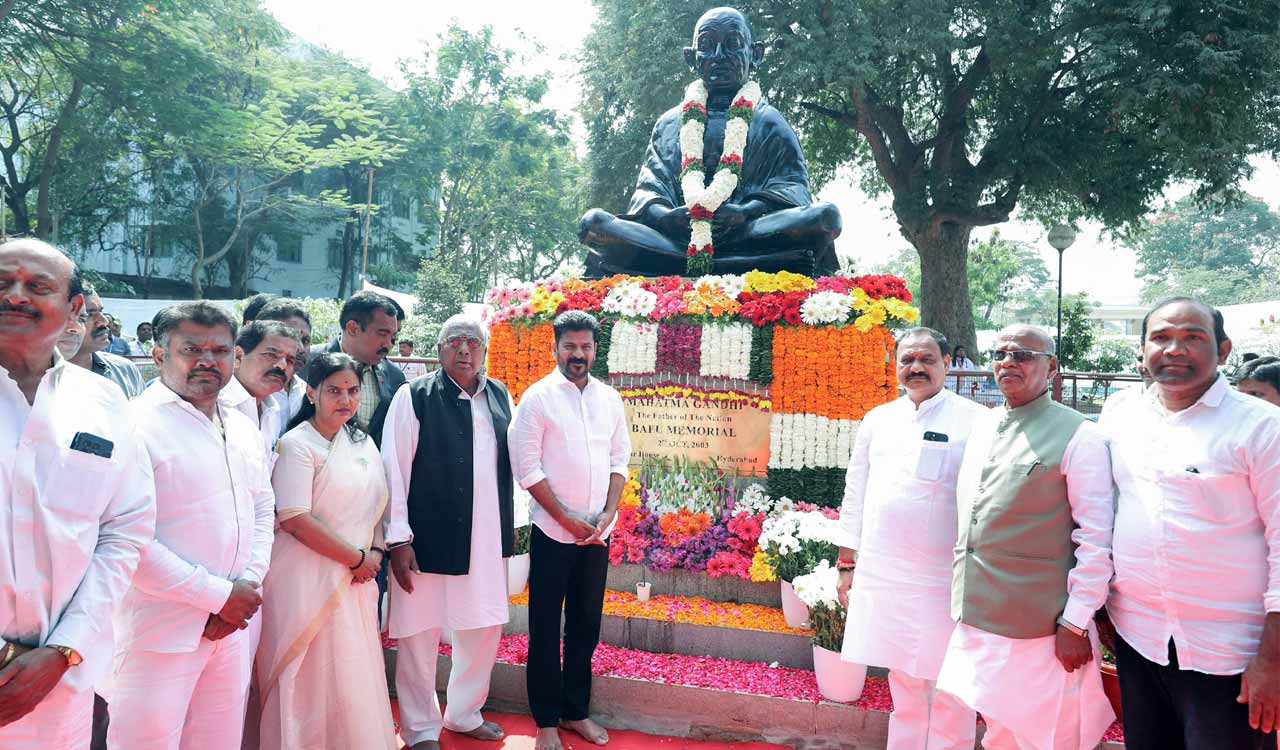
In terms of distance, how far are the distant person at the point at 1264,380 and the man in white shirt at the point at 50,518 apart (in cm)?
423

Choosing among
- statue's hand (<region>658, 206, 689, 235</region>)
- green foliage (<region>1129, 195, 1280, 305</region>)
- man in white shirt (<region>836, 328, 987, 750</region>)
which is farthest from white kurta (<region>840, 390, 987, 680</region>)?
green foliage (<region>1129, 195, 1280, 305</region>)

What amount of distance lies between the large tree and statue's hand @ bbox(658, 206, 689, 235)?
28.2 feet

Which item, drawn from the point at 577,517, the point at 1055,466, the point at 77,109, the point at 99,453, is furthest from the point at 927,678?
the point at 77,109

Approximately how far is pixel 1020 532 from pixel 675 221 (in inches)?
185

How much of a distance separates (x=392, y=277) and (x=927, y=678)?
107 feet

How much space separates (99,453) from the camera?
2.05m

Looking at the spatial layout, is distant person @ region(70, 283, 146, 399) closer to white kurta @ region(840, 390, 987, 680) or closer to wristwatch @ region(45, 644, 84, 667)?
wristwatch @ region(45, 644, 84, 667)

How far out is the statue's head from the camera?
729 cm

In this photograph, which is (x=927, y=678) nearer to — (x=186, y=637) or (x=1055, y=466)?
(x=1055, y=466)

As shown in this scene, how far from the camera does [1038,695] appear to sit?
2.73 m

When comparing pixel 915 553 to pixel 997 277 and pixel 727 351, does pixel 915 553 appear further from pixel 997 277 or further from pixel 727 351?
pixel 997 277

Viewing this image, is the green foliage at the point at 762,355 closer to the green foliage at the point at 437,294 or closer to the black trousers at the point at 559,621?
the black trousers at the point at 559,621

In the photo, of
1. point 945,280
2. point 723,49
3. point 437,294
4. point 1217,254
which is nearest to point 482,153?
point 437,294

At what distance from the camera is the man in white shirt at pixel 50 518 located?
1907 millimetres
